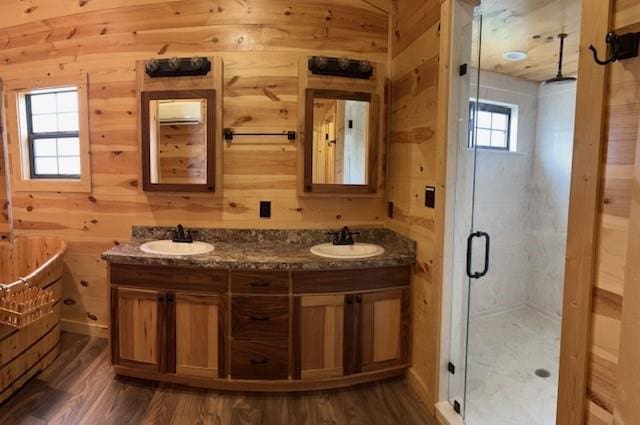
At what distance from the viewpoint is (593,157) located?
103cm

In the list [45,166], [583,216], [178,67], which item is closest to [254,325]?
[583,216]

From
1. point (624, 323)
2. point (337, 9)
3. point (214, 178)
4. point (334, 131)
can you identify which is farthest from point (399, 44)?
point (624, 323)

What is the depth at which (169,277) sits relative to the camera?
2074 mm

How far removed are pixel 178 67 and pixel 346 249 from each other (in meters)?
1.70

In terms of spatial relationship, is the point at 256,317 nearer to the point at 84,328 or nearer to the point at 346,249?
the point at 346,249

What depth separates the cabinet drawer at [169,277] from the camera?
2049mm

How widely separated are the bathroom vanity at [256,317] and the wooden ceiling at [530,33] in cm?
147

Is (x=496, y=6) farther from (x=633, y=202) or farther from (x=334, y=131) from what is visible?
(x=633, y=202)

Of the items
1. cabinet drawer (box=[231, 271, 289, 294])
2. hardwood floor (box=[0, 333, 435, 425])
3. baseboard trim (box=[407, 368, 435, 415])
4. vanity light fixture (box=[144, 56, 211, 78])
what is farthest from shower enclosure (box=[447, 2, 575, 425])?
vanity light fixture (box=[144, 56, 211, 78])

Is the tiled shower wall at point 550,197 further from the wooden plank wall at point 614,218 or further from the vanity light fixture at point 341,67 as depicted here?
the wooden plank wall at point 614,218

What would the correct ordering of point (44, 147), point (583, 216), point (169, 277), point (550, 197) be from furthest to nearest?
point (550, 197), point (44, 147), point (169, 277), point (583, 216)

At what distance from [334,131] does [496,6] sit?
1.20 m

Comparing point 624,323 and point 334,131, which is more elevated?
point 334,131

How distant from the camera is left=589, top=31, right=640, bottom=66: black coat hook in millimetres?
912
